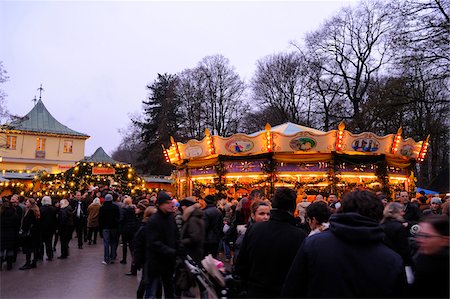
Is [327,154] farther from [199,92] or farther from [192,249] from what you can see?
[199,92]

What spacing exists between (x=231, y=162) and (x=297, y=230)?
14868mm

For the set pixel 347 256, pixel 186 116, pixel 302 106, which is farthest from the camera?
pixel 186 116

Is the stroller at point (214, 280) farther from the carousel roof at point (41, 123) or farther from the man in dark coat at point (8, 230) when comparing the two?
the carousel roof at point (41, 123)

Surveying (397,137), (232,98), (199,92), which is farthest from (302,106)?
(397,137)

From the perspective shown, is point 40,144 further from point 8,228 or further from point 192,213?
point 192,213

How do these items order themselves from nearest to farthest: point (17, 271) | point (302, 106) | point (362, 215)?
point (362, 215), point (17, 271), point (302, 106)

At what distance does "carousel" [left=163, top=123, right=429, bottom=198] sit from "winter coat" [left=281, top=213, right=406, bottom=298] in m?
14.2

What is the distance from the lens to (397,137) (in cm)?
1703

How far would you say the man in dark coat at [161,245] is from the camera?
519 centimetres

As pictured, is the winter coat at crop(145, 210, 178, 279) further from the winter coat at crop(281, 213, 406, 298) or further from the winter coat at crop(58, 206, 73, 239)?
the winter coat at crop(58, 206, 73, 239)

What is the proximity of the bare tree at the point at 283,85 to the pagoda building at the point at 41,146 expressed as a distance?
2103 cm

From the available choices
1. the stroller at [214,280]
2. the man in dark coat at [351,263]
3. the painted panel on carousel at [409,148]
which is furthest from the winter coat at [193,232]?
the painted panel on carousel at [409,148]

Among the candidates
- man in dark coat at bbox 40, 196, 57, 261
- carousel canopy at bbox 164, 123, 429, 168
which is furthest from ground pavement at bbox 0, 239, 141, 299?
carousel canopy at bbox 164, 123, 429, 168

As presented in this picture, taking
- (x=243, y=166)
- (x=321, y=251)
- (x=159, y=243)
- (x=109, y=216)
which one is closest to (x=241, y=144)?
(x=243, y=166)
